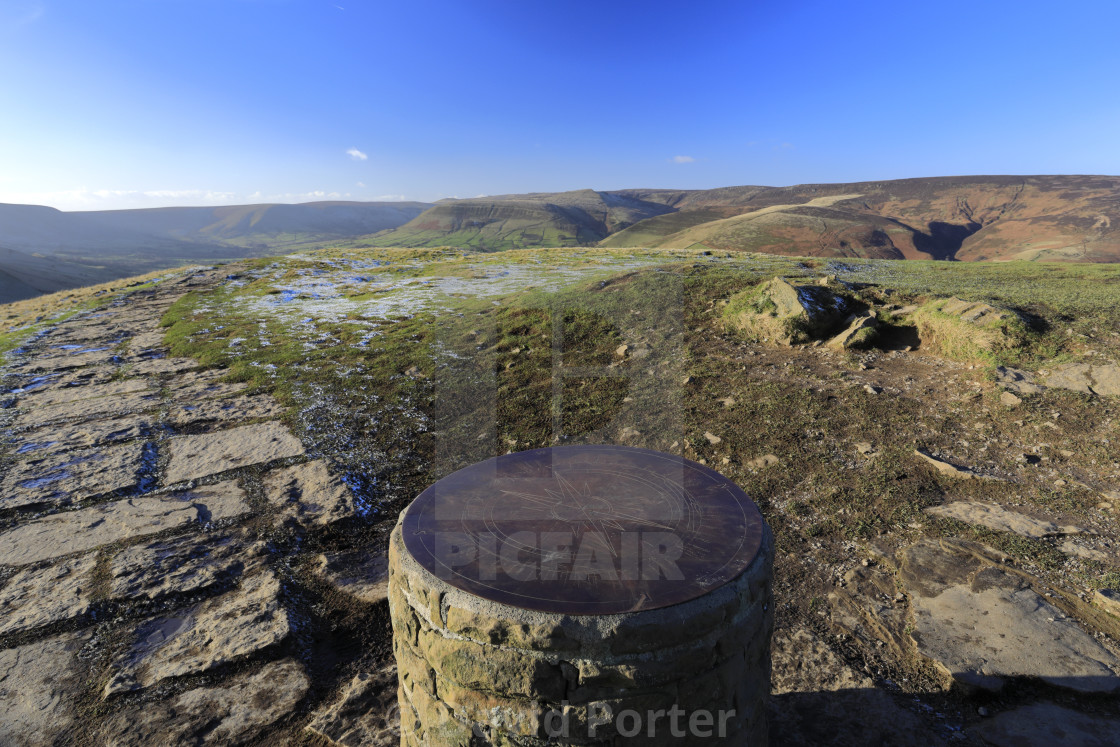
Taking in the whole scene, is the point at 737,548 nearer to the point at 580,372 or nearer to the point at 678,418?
the point at 678,418

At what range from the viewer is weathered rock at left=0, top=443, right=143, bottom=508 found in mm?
5629

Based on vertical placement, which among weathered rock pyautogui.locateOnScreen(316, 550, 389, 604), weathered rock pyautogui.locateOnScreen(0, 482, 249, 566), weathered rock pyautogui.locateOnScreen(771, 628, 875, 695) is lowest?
weathered rock pyautogui.locateOnScreen(771, 628, 875, 695)

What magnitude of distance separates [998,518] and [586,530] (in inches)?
A: 180

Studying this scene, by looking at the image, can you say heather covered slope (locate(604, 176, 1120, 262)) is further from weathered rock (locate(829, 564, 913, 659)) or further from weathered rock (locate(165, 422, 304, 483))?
weathered rock (locate(829, 564, 913, 659))

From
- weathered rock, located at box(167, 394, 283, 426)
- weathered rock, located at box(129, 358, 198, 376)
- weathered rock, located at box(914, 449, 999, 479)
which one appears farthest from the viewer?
weathered rock, located at box(129, 358, 198, 376)

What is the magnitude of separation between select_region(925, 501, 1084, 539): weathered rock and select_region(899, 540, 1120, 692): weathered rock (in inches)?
17.9

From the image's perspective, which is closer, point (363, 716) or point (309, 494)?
point (363, 716)

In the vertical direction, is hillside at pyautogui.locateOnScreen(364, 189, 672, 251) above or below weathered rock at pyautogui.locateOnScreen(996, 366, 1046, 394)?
above

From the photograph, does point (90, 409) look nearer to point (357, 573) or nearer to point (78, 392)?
point (78, 392)

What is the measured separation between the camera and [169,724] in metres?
3.34

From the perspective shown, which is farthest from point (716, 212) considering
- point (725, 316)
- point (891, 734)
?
point (891, 734)

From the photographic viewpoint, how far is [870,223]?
8369 centimetres

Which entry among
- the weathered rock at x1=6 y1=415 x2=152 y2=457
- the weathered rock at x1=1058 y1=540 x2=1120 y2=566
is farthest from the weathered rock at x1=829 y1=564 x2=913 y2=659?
the weathered rock at x1=6 y1=415 x2=152 y2=457

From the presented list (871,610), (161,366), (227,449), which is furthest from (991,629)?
(161,366)
